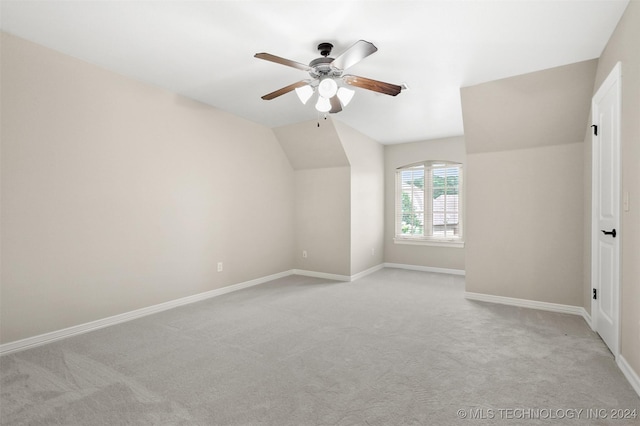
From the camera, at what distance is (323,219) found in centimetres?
545

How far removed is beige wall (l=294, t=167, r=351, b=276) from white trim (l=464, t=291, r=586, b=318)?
1951 millimetres

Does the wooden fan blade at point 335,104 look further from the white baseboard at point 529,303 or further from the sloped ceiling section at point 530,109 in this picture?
the white baseboard at point 529,303

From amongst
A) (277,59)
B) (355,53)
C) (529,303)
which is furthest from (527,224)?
(277,59)

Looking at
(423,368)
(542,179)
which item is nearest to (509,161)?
(542,179)

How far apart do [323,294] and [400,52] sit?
121 inches

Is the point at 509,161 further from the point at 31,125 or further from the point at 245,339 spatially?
the point at 31,125

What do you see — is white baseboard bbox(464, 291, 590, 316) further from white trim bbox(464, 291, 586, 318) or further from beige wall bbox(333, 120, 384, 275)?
beige wall bbox(333, 120, 384, 275)

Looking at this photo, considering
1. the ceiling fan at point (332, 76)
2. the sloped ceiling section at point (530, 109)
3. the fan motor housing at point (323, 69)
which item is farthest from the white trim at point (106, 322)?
the sloped ceiling section at point (530, 109)

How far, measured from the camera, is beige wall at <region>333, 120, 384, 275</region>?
207 inches

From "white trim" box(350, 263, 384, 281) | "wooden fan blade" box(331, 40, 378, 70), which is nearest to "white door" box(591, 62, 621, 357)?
"wooden fan blade" box(331, 40, 378, 70)

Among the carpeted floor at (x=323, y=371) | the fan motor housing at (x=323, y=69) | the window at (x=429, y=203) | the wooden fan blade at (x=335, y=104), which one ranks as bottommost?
the carpeted floor at (x=323, y=371)

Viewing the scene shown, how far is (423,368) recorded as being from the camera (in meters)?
2.25

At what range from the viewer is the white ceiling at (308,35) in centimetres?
215

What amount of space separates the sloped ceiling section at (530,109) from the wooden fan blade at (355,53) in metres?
1.78
